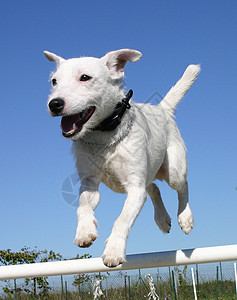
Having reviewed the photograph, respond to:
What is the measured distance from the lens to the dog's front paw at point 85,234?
3.40 metres

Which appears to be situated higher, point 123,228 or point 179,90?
point 179,90

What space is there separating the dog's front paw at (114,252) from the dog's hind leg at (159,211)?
7.16ft

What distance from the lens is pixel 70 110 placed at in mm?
3525

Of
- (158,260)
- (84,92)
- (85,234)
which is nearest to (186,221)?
(158,260)

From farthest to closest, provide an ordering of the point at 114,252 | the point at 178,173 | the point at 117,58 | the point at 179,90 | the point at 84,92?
1. the point at 179,90
2. the point at 178,173
3. the point at 117,58
4. the point at 84,92
5. the point at 114,252

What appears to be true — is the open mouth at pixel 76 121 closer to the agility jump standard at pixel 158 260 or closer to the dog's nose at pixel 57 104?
the dog's nose at pixel 57 104

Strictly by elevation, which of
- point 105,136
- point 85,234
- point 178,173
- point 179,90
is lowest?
point 85,234

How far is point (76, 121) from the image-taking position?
12.3 feet

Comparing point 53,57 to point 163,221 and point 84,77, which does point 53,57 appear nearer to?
point 84,77

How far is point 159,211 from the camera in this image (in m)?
5.52

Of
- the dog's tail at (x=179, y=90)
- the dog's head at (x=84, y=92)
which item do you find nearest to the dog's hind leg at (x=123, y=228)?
the dog's head at (x=84, y=92)

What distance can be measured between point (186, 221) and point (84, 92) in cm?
226

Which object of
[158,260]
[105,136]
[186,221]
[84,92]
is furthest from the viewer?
[186,221]

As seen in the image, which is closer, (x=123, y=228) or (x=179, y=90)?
(x=123, y=228)
